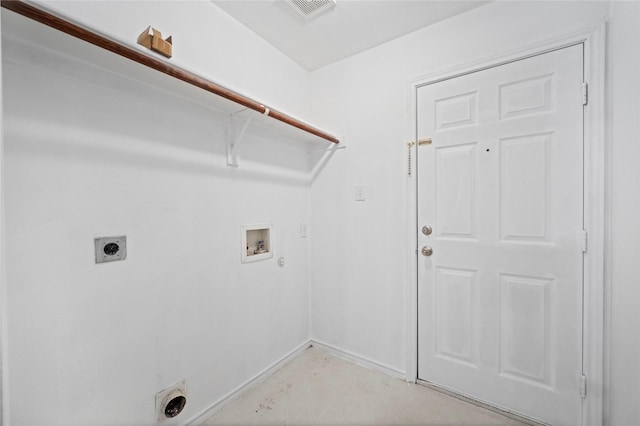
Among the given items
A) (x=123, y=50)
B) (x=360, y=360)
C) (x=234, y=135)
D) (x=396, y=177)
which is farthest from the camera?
(x=360, y=360)

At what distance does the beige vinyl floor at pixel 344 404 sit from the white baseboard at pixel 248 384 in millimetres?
26

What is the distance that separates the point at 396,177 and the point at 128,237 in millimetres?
1588

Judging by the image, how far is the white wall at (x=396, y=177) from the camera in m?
1.12

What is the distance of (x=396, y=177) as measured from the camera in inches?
73.7

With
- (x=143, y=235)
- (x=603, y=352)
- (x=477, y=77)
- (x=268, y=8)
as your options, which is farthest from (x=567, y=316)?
(x=268, y=8)

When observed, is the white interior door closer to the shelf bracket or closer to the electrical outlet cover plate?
the shelf bracket

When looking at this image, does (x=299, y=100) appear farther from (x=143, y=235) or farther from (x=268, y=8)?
(x=143, y=235)

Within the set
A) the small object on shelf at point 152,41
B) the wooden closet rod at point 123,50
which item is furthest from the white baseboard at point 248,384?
the small object on shelf at point 152,41

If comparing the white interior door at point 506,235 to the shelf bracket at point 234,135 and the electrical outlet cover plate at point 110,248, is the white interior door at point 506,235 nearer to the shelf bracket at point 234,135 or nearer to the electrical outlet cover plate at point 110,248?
the shelf bracket at point 234,135

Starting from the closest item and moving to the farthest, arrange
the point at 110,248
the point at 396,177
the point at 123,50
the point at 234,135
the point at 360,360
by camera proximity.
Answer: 1. the point at 123,50
2. the point at 110,248
3. the point at 234,135
4. the point at 396,177
5. the point at 360,360

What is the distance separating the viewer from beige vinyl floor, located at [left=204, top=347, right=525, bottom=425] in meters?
1.50

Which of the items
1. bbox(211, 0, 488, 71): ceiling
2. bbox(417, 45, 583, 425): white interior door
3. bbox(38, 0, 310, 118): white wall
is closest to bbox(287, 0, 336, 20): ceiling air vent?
bbox(211, 0, 488, 71): ceiling

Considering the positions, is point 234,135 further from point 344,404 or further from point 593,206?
point 593,206

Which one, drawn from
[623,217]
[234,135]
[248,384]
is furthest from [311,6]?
[248,384]
